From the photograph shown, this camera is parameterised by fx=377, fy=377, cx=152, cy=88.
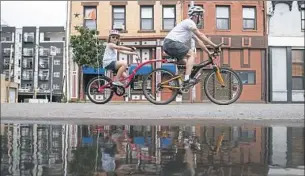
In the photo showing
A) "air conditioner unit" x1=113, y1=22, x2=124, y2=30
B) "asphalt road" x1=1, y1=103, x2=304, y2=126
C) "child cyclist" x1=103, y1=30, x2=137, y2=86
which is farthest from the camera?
"air conditioner unit" x1=113, y1=22, x2=124, y2=30

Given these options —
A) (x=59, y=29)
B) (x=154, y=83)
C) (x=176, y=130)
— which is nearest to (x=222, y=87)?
(x=154, y=83)

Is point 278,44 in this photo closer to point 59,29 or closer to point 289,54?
point 289,54

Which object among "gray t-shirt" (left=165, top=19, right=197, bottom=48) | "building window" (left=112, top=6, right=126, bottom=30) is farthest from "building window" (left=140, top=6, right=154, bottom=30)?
"gray t-shirt" (left=165, top=19, right=197, bottom=48)

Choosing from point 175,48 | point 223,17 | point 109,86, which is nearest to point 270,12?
point 223,17

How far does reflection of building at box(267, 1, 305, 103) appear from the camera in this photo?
94.0ft

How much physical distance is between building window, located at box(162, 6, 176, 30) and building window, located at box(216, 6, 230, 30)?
11.1 ft

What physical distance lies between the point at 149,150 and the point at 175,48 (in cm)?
338

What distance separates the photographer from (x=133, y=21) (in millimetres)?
28484

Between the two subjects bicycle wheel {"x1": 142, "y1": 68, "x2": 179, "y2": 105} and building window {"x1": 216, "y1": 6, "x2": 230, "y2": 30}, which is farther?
building window {"x1": 216, "y1": 6, "x2": 230, "y2": 30}

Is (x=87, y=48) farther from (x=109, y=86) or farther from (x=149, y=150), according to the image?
(x=149, y=150)

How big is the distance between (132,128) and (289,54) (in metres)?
26.8

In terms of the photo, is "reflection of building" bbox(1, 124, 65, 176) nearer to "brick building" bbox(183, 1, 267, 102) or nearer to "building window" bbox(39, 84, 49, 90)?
"brick building" bbox(183, 1, 267, 102)

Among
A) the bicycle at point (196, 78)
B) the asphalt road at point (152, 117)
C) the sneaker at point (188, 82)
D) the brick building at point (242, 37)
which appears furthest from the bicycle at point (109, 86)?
the brick building at point (242, 37)

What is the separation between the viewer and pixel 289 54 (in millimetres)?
28703
